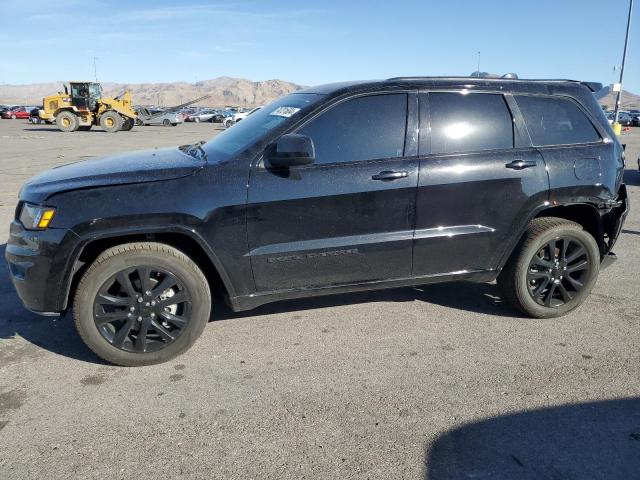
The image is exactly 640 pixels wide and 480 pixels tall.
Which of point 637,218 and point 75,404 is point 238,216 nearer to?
point 75,404

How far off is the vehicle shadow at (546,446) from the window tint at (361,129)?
1.85 meters

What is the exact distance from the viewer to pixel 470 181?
3725mm

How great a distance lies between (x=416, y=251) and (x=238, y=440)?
1786mm

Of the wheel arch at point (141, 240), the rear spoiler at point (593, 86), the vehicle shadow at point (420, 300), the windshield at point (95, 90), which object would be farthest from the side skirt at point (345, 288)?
the windshield at point (95, 90)

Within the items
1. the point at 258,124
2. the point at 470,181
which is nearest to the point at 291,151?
the point at 258,124

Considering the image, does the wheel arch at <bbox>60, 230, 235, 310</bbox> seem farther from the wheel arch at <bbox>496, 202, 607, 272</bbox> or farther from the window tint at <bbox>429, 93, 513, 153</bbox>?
the wheel arch at <bbox>496, 202, 607, 272</bbox>

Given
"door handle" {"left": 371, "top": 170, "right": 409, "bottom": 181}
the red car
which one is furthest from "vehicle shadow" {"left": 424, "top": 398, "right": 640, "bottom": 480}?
the red car

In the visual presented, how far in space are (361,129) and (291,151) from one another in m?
0.62

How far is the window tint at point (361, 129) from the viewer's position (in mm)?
3555

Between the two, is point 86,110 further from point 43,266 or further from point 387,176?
point 387,176

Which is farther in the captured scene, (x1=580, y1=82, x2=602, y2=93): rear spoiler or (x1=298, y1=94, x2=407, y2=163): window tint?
(x1=580, y1=82, x2=602, y2=93): rear spoiler

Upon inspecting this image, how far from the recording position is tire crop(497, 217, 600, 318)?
13.2 feet

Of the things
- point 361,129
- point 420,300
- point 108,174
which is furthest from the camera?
point 420,300

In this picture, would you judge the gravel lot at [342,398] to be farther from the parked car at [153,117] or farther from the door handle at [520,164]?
the parked car at [153,117]
